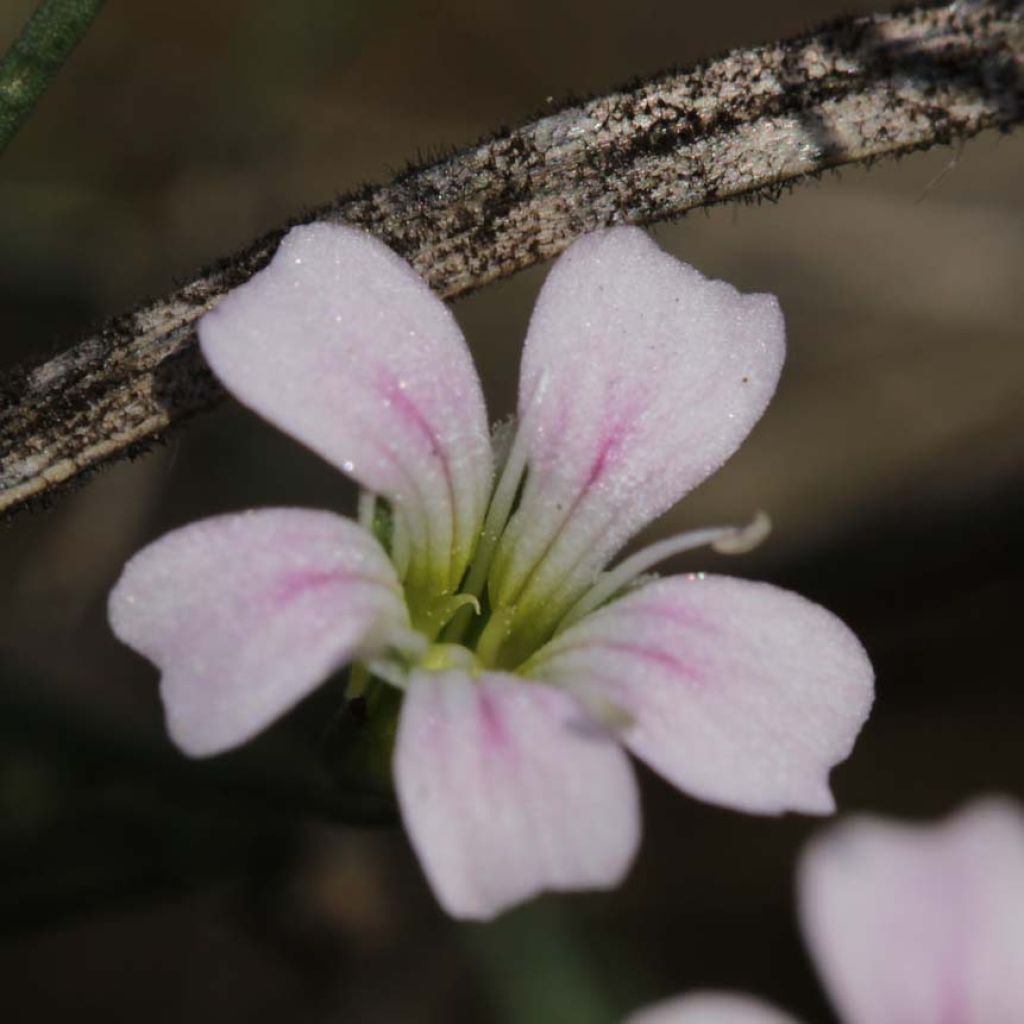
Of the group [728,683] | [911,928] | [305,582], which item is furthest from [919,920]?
[305,582]

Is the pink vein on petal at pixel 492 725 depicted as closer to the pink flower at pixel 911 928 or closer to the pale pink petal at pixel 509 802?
the pale pink petal at pixel 509 802

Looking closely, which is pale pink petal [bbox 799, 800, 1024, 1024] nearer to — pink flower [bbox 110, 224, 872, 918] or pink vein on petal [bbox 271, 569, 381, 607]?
pink flower [bbox 110, 224, 872, 918]

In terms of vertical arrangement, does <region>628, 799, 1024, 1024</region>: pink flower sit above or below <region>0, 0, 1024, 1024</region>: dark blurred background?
above

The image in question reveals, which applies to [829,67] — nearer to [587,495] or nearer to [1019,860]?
[587,495]

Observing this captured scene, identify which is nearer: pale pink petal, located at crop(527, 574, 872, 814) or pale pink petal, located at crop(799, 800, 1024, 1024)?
pale pink petal, located at crop(799, 800, 1024, 1024)

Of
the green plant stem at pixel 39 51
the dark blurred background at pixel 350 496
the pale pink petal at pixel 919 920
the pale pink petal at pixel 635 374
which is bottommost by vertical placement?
the dark blurred background at pixel 350 496

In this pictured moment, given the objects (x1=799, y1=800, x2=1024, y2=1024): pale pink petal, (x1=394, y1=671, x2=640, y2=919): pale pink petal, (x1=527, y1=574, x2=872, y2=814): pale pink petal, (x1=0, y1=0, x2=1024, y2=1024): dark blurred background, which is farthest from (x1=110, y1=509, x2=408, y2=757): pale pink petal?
(x1=0, y1=0, x2=1024, y2=1024): dark blurred background

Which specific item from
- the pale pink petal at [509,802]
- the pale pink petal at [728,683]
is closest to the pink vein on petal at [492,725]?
the pale pink petal at [509,802]

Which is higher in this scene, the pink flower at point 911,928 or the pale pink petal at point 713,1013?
the pale pink petal at point 713,1013

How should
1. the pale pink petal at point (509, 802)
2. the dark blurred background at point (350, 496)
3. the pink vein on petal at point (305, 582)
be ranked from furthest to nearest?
the dark blurred background at point (350, 496) → the pink vein on petal at point (305, 582) → the pale pink petal at point (509, 802)
